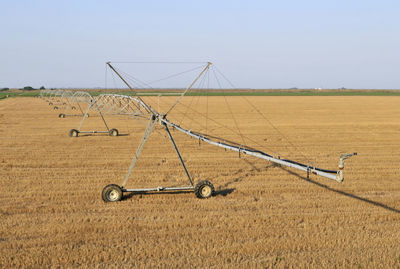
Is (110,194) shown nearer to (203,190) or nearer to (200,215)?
(203,190)

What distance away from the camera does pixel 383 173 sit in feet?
51.0

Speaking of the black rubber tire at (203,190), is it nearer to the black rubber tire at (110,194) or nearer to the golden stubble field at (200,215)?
the golden stubble field at (200,215)

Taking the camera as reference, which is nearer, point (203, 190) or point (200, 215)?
point (200, 215)

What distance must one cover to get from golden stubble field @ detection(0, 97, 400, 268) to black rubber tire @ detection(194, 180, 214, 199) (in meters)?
0.25

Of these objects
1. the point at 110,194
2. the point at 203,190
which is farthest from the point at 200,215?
the point at 110,194

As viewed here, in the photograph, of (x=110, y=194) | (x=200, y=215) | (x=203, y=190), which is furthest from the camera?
(x=203, y=190)

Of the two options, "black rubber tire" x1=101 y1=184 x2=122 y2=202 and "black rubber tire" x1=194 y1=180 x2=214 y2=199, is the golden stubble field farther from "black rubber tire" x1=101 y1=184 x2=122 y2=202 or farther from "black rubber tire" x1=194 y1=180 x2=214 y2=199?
"black rubber tire" x1=101 y1=184 x2=122 y2=202

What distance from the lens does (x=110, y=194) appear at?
11.7 m

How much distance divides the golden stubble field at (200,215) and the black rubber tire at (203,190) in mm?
250

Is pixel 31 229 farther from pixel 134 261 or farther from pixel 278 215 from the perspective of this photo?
pixel 278 215

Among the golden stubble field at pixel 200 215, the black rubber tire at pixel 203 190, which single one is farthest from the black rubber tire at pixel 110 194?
the black rubber tire at pixel 203 190

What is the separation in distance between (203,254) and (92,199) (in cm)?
520

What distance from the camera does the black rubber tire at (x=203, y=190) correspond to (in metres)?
11.9

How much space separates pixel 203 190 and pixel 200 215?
5.35 ft
